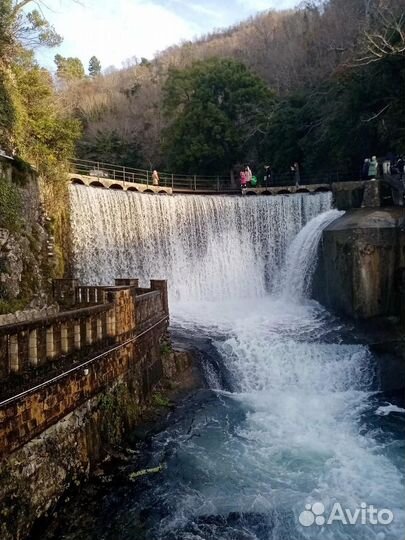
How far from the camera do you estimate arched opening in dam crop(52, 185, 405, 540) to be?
615cm

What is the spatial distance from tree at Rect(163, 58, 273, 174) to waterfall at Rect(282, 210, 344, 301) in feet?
41.2

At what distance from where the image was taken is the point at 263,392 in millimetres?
10852

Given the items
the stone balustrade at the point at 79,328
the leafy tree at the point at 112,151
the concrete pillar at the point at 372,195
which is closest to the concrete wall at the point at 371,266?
the concrete pillar at the point at 372,195

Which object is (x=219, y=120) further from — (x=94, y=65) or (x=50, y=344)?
(x=94, y=65)

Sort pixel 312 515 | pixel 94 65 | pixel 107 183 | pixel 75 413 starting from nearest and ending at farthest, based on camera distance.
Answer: pixel 312 515
pixel 75 413
pixel 107 183
pixel 94 65

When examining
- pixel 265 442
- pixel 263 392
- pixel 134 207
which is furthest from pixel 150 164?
pixel 265 442

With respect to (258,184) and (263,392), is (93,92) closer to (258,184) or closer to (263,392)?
(258,184)

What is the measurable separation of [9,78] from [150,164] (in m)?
20.3

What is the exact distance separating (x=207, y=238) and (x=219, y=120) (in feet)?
41.7

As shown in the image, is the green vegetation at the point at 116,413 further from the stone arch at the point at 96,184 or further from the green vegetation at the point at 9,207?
the stone arch at the point at 96,184

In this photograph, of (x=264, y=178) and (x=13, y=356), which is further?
(x=264, y=178)

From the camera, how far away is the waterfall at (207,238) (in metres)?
17.8

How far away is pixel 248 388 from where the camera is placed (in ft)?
36.0

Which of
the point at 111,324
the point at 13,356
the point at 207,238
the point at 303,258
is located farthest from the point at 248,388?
the point at 207,238
